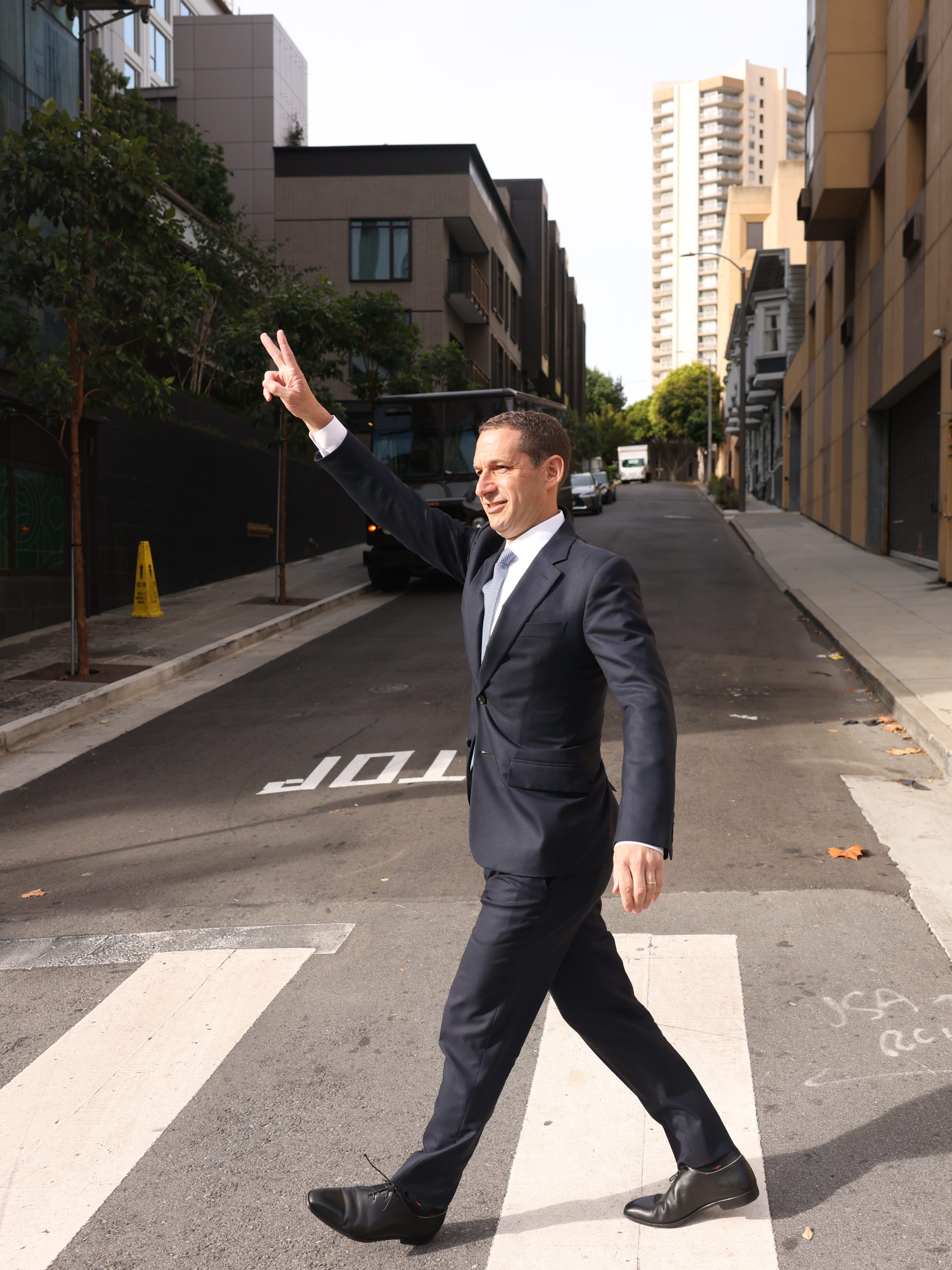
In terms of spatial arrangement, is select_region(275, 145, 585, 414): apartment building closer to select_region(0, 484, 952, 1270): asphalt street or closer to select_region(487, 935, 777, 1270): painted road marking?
select_region(0, 484, 952, 1270): asphalt street

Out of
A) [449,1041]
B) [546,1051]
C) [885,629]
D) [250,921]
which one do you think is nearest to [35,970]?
[250,921]

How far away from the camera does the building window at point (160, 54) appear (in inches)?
1781

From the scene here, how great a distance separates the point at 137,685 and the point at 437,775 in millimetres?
5309

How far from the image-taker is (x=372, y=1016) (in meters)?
4.54

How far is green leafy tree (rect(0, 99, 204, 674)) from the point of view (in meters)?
12.1

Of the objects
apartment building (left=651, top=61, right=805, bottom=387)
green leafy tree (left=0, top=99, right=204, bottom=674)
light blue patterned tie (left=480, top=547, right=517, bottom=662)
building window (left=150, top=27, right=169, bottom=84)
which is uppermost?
apartment building (left=651, top=61, right=805, bottom=387)

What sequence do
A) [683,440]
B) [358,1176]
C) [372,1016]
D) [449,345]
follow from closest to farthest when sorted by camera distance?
[358,1176], [372,1016], [449,345], [683,440]

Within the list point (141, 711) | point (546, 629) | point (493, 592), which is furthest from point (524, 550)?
point (141, 711)

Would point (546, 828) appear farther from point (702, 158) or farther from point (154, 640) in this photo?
point (702, 158)

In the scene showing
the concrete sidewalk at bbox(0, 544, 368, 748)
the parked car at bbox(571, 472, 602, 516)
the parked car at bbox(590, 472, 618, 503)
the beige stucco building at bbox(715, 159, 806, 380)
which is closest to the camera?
the concrete sidewalk at bbox(0, 544, 368, 748)

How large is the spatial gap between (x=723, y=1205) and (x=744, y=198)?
88.8 m

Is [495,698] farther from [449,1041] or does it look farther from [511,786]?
[449,1041]

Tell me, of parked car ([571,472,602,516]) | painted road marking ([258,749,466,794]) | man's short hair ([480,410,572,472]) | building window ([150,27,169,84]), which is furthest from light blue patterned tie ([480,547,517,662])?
building window ([150,27,169,84])

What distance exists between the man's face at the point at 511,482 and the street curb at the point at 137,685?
27.0 ft
